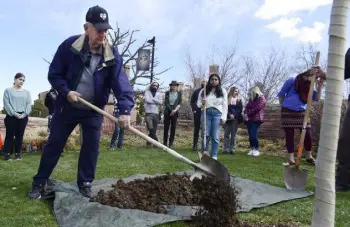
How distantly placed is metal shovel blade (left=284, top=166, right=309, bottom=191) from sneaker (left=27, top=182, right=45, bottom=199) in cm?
312

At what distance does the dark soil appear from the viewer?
3.04 m

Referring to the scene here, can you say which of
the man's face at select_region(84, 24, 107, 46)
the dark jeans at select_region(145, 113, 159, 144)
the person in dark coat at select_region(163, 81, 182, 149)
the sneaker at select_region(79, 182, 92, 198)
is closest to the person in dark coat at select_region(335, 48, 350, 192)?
the man's face at select_region(84, 24, 107, 46)

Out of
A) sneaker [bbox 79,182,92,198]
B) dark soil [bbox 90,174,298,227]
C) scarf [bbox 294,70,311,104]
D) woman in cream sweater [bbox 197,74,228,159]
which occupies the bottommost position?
sneaker [bbox 79,182,92,198]

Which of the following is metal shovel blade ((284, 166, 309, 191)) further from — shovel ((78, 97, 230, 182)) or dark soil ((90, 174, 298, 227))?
shovel ((78, 97, 230, 182))

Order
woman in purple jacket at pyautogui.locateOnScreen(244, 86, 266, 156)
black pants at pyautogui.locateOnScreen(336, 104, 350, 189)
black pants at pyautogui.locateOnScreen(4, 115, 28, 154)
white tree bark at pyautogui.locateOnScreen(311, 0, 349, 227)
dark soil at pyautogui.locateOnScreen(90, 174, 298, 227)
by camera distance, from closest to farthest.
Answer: white tree bark at pyautogui.locateOnScreen(311, 0, 349, 227) → dark soil at pyautogui.locateOnScreen(90, 174, 298, 227) → black pants at pyautogui.locateOnScreen(336, 104, 350, 189) → black pants at pyautogui.locateOnScreen(4, 115, 28, 154) → woman in purple jacket at pyautogui.locateOnScreen(244, 86, 266, 156)

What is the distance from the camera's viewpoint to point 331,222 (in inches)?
71.1

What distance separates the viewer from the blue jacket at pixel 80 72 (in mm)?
4035

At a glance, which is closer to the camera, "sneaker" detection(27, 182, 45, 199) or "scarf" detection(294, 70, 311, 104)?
"sneaker" detection(27, 182, 45, 199)

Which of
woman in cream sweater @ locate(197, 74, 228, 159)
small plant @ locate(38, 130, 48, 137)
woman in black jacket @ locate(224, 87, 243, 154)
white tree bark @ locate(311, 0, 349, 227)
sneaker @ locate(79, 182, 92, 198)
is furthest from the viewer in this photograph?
small plant @ locate(38, 130, 48, 137)

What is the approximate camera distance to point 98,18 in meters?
3.86

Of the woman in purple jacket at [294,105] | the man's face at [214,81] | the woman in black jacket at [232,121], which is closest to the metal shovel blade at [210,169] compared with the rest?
the woman in purple jacket at [294,105]

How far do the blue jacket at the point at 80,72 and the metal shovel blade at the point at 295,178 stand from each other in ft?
7.89

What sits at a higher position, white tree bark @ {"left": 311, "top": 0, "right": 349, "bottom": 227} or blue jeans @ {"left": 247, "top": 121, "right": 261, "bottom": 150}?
white tree bark @ {"left": 311, "top": 0, "right": 349, "bottom": 227}

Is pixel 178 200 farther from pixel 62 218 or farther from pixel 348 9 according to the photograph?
pixel 348 9
